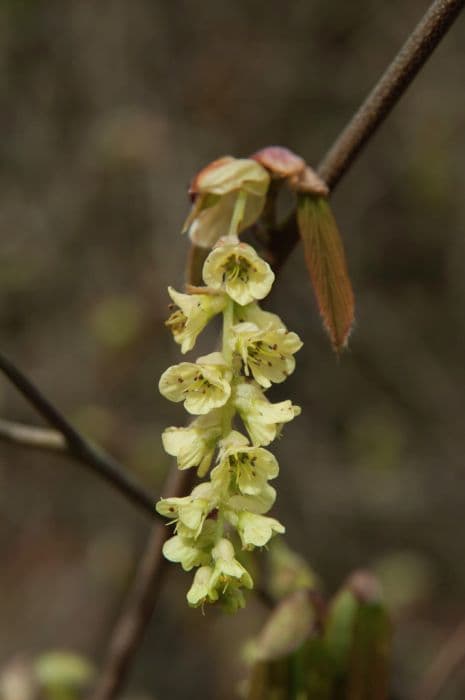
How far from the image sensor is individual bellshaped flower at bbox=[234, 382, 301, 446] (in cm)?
62

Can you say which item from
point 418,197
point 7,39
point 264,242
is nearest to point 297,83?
point 418,197

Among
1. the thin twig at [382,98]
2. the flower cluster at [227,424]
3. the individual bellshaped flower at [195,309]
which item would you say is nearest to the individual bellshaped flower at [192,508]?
the flower cluster at [227,424]

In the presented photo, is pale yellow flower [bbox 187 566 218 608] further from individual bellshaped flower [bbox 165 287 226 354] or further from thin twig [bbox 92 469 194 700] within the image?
thin twig [bbox 92 469 194 700]

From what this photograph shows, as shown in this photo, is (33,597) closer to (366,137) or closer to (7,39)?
(7,39)

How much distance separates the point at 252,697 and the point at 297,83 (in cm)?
343

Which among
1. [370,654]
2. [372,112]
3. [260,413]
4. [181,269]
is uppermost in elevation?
[372,112]

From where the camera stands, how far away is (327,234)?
0.80 metres

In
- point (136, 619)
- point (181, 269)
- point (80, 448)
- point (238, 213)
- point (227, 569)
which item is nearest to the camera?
point (227, 569)

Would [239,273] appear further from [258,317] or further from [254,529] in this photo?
[254,529]

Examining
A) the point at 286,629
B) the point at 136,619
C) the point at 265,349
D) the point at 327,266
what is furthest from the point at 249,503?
the point at 136,619

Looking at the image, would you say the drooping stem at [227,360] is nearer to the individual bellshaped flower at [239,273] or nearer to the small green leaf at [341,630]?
the individual bellshaped flower at [239,273]

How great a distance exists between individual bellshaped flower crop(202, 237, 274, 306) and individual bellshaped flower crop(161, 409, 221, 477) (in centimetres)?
10

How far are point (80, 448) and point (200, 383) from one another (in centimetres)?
32

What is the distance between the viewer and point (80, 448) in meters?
0.93
